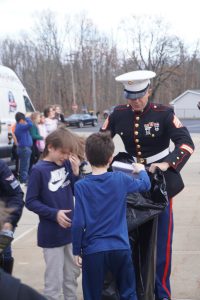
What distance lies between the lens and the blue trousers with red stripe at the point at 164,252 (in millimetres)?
3502

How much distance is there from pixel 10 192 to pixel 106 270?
0.72 m

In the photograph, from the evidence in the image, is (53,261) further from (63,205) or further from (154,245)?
(154,245)

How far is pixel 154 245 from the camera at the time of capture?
3.25 metres

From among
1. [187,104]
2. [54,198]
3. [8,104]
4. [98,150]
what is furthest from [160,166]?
[187,104]

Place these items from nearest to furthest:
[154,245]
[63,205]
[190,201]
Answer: [154,245], [63,205], [190,201]

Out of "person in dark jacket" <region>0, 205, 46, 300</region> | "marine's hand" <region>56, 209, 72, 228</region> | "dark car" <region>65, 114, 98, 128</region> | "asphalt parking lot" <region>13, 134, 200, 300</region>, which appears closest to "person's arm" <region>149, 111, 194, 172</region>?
"marine's hand" <region>56, 209, 72, 228</region>

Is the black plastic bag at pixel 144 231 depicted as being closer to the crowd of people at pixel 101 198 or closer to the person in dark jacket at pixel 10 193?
the crowd of people at pixel 101 198

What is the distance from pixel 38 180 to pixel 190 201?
14.1 feet

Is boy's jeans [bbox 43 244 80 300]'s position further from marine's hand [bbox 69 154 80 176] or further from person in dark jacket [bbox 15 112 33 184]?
person in dark jacket [bbox 15 112 33 184]

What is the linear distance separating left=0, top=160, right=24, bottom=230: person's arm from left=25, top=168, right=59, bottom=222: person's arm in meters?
0.23

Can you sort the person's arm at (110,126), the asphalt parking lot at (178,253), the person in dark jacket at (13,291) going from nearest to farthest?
the person in dark jacket at (13,291) → the person's arm at (110,126) → the asphalt parking lot at (178,253)

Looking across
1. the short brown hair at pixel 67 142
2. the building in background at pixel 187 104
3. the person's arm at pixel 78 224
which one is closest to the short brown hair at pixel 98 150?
the person's arm at pixel 78 224

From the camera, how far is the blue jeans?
988 centimetres

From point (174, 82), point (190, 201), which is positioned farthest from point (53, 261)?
point (174, 82)
